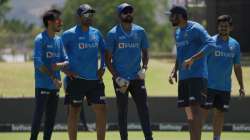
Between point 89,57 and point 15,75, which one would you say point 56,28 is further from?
point 15,75

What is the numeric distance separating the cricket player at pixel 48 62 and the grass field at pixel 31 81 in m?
10.7

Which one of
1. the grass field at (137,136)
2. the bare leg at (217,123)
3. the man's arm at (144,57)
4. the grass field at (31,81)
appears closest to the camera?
the man's arm at (144,57)

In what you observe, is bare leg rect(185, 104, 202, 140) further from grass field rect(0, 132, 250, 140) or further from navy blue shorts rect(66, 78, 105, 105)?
grass field rect(0, 132, 250, 140)

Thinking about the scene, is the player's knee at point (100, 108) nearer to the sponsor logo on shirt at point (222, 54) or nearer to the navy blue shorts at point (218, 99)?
the navy blue shorts at point (218, 99)

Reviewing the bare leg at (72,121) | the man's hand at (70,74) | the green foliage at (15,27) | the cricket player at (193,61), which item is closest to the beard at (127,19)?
the cricket player at (193,61)

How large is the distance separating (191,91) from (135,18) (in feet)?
261

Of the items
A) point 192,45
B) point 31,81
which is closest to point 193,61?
point 192,45

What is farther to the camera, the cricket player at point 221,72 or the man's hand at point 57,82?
the cricket player at point 221,72

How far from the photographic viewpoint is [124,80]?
39.5ft

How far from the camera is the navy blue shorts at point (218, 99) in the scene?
12837mm

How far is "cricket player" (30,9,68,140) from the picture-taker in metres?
11.8

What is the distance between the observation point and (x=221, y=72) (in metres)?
12.9

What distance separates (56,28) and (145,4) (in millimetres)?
83568

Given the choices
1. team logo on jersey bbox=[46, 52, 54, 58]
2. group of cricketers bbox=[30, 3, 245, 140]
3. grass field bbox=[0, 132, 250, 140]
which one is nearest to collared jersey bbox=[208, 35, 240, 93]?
group of cricketers bbox=[30, 3, 245, 140]
